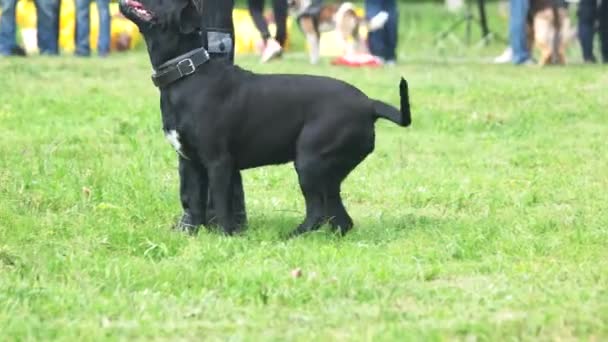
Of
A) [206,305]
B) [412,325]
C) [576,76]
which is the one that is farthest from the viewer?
[576,76]

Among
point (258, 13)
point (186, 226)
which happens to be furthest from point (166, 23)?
point (258, 13)

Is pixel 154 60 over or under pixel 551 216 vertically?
over

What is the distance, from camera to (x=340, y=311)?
6090 mm

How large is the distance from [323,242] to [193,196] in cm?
81

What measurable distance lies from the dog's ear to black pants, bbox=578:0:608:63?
13640 millimetres

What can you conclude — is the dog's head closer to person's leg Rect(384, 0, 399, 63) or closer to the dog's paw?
the dog's paw

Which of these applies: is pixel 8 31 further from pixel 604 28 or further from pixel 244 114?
pixel 244 114

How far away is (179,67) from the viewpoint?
25.5 ft

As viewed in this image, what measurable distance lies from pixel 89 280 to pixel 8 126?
6051 mm

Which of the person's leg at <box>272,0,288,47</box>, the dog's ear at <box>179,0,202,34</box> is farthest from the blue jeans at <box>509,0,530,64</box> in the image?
the dog's ear at <box>179,0,202,34</box>

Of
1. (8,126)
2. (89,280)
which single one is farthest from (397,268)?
(8,126)

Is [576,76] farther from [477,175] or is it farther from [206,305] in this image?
[206,305]

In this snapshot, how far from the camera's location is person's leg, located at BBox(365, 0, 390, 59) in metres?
19.9

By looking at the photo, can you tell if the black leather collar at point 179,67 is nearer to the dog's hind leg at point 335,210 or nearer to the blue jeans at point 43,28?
the dog's hind leg at point 335,210
